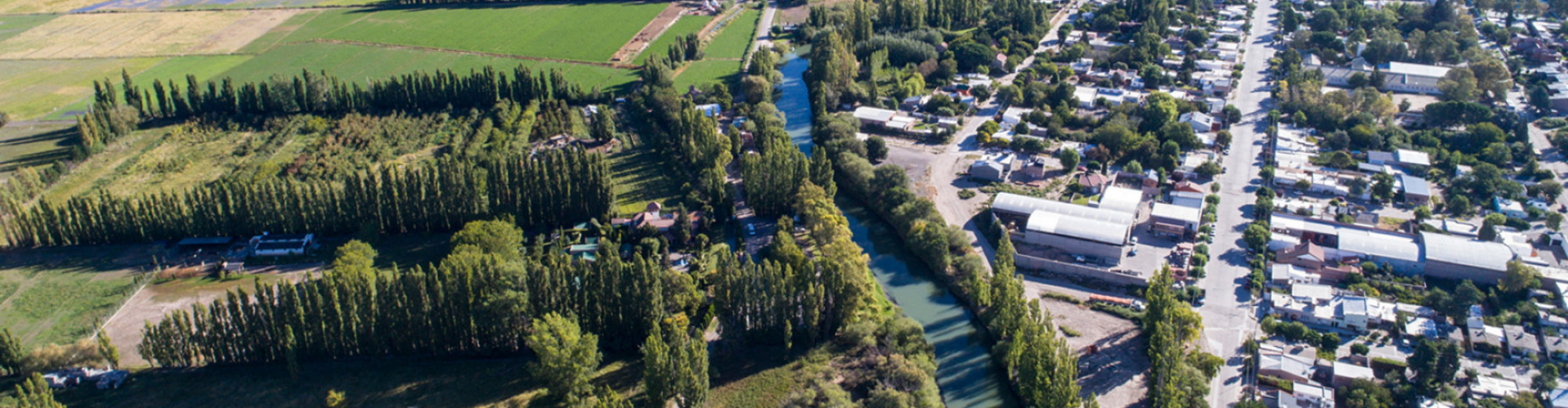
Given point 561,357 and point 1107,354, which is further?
point 1107,354

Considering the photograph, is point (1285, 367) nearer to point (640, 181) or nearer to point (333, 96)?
point (640, 181)

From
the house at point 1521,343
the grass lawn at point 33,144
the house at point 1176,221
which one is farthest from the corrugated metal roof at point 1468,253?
the grass lawn at point 33,144

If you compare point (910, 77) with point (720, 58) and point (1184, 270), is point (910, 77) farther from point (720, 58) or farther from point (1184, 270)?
point (1184, 270)

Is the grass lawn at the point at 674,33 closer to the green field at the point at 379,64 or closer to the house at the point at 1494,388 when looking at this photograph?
the green field at the point at 379,64

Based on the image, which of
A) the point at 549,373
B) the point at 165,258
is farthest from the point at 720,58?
the point at 549,373

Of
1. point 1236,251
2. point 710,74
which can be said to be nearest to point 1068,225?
point 1236,251
